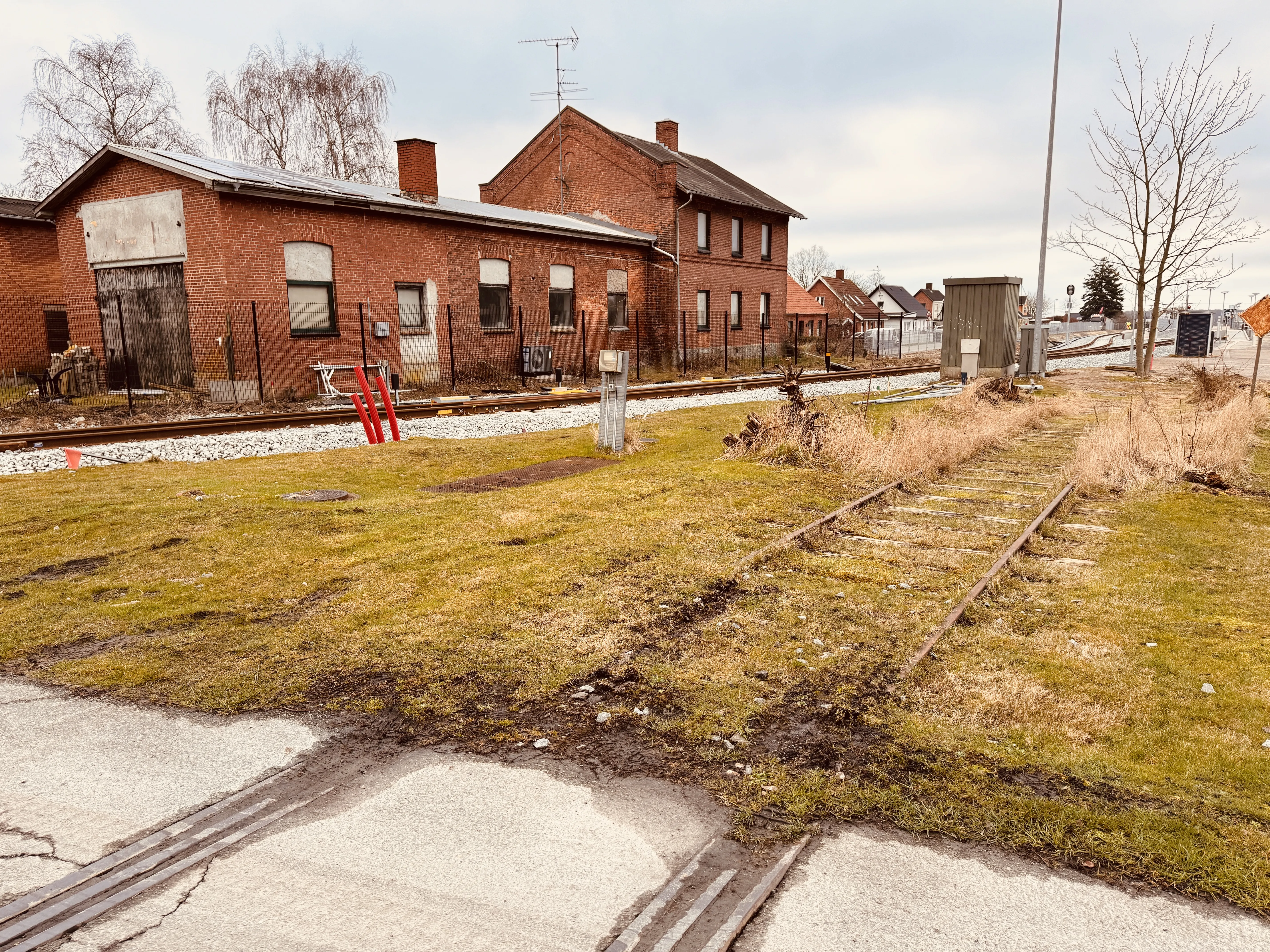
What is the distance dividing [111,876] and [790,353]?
123 ft

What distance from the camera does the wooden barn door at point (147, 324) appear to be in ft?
63.3

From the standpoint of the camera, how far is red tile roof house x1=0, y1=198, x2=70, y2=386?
23734 millimetres

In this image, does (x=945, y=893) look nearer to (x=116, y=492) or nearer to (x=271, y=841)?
(x=271, y=841)

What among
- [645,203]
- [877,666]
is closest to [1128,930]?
[877,666]

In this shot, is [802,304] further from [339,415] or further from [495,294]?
[339,415]

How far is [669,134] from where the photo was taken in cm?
3822

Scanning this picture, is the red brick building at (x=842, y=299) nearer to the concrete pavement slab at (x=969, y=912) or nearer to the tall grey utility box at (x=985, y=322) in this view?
the tall grey utility box at (x=985, y=322)

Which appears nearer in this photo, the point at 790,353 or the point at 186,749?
the point at 186,749

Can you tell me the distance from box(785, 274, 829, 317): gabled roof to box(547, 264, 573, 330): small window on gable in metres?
32.2

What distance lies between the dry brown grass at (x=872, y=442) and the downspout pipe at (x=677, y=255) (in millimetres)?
19929

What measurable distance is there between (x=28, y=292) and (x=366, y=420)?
20.0 meters

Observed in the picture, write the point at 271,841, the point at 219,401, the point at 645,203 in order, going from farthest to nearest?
the point at 645,203, the point at 219,401, the point at 271,841

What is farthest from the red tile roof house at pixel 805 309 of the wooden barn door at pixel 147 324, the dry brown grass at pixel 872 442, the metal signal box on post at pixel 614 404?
the metal signal box on post at pixel 614 404

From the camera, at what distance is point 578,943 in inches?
97.4
